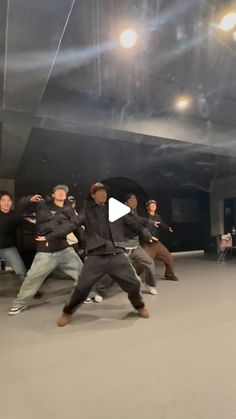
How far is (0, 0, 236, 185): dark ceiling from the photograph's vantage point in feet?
7.38

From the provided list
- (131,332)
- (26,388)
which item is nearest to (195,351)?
(131,332)

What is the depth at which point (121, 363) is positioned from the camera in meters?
1.90

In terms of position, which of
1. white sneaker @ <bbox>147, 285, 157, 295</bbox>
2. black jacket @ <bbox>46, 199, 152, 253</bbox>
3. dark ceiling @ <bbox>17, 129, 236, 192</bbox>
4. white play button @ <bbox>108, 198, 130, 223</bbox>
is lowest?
white sneaker @ <bbox>147, 285, 157, 295</bbox>

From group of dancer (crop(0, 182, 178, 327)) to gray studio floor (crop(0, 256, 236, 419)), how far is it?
0.26m

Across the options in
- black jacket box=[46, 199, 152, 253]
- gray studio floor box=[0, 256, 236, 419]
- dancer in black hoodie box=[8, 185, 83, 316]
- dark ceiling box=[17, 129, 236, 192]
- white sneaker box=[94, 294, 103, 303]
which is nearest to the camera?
gray studio floor box=[0, 256, 236, 419]

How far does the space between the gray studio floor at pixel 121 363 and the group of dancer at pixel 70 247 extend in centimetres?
26

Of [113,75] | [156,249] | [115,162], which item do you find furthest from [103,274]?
[115,162]

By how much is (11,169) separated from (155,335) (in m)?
4.89

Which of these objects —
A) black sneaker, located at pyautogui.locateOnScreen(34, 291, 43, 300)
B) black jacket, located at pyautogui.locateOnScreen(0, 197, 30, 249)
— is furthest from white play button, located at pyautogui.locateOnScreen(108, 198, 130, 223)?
black sneaker, located at pyautogui.locateOnScreen(34, 291, 43, 300)

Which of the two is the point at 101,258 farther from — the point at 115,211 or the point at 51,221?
the point at 51,221

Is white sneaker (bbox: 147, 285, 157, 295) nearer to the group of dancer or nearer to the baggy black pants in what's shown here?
the group of dancer

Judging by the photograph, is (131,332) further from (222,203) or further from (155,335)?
(222,203)

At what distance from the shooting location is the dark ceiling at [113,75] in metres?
2.25

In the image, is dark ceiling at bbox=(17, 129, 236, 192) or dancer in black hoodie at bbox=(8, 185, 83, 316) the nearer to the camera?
dancer in black hoodie at bbox=(8, 185, 83, 316)
